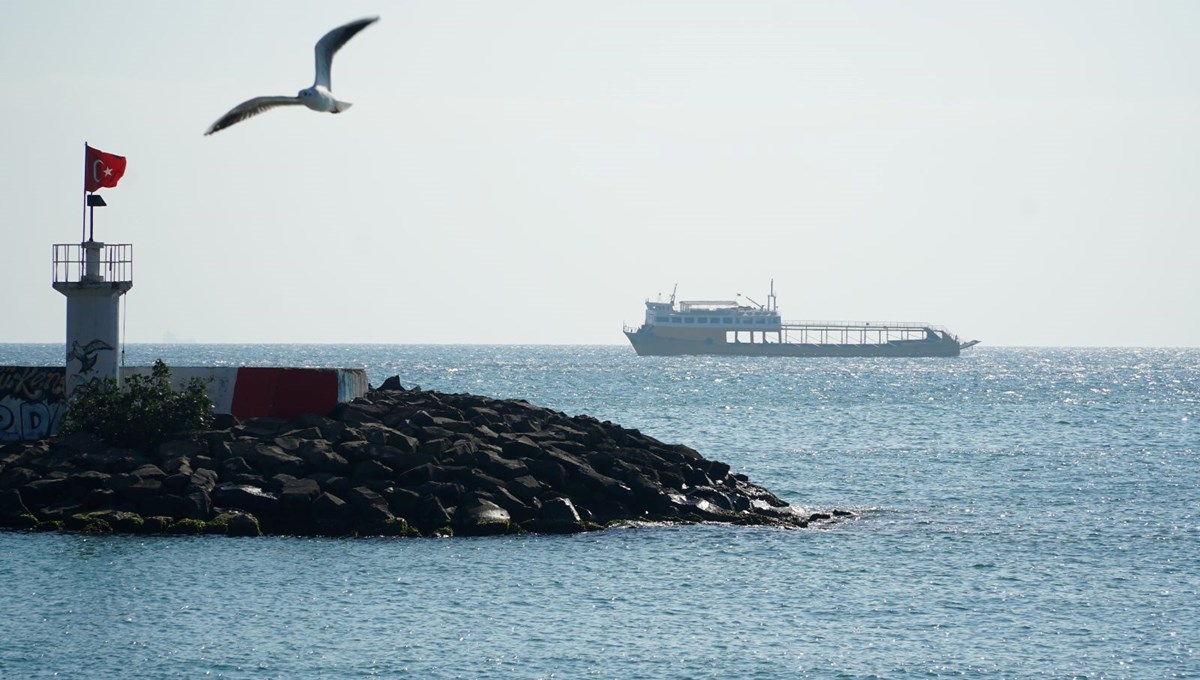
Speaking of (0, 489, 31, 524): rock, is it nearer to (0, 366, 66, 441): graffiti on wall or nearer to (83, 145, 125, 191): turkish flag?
(0, 366, 66, 441): graffiti on wall

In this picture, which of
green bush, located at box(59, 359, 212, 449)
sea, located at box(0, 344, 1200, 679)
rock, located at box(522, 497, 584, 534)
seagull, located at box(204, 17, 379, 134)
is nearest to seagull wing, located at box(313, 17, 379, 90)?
seagull, located at box(204, 17, 379, 134)

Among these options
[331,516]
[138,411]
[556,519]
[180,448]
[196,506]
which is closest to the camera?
[196,506]

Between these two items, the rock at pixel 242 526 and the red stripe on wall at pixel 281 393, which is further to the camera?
the red stripe on wall at pixel 281 393

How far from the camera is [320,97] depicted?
14.7 meters

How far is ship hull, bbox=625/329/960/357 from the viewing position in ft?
557

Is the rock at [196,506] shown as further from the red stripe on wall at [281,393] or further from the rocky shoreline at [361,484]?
the red stripe on wall at [281,393]

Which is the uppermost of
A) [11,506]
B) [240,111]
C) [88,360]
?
[240,111]

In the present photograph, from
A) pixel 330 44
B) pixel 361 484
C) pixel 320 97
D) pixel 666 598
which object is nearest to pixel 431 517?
pixel 361 484

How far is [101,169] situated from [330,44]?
58.0 feet

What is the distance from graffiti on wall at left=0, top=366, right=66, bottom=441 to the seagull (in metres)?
18.5

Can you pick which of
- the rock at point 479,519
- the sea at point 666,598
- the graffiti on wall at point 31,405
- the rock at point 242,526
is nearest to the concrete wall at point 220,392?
the graffiti on wall at point 31,405

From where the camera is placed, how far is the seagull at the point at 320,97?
14.6 meters

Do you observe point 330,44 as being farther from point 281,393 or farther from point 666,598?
point 281,393

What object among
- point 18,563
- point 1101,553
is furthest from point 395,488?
point 1101,553
